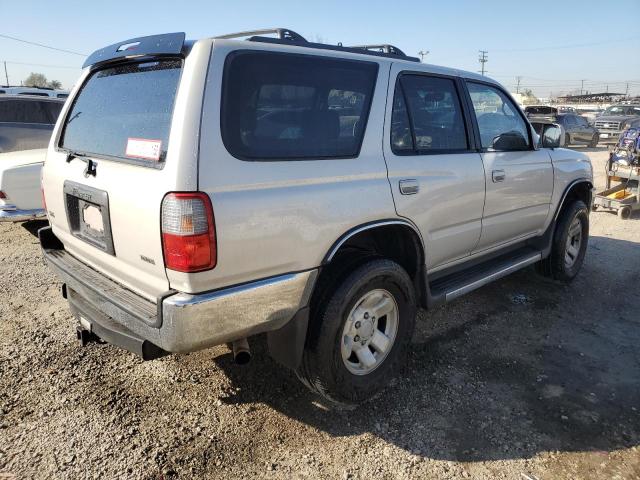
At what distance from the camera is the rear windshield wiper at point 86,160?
2.56 meters

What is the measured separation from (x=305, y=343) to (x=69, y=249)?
5.44ft

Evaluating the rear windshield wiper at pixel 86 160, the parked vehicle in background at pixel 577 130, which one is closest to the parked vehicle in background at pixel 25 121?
the rear windshield wiper at pixel 86 160

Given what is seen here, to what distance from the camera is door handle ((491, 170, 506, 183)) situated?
3686mm

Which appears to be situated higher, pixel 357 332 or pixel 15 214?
pixel 15 214

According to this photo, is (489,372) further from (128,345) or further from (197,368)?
(128,345)

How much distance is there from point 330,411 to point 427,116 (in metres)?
2.02

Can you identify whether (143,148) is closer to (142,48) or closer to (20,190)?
(142,48)

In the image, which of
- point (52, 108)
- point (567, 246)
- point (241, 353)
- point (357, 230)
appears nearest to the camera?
point (241, 353)

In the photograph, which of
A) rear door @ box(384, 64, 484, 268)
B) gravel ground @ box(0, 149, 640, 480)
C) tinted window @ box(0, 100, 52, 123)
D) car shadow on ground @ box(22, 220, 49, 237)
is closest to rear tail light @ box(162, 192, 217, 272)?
gravel ground @ box(0, 149, 640, 480)

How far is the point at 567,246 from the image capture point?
5.01m

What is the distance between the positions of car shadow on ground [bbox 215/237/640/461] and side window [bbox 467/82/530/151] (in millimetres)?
1518

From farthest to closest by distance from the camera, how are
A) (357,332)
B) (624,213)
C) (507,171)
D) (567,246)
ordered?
(624,213) < (567,246) < (507,171) < (357,332)

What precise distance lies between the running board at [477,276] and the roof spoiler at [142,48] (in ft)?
7.28

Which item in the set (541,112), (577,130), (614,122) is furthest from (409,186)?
(614,122)
